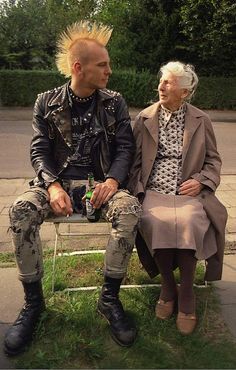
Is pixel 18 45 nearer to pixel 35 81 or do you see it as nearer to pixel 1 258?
pixel 35 81

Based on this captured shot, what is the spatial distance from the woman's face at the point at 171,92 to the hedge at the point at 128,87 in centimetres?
1222

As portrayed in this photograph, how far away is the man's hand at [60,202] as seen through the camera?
2.69m

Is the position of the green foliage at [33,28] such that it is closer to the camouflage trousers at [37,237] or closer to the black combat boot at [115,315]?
the camouflage trousers at [37,237]

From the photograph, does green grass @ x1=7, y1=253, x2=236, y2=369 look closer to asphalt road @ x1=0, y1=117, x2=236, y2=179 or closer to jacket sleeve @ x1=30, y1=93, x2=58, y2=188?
jacket sleeve @ x1=30, y1=93, x2=58, y2=188

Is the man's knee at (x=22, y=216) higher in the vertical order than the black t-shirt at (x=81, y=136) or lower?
lower

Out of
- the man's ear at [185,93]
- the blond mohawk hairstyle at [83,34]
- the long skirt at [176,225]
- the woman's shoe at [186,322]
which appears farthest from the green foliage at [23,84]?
the woman's shoe at [186,322]

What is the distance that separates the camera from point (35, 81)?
15312 millimetres

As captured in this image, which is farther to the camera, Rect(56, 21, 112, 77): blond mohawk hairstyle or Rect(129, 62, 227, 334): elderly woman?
Rect(56, 21, 112, 77): blond mohawk hairstyle

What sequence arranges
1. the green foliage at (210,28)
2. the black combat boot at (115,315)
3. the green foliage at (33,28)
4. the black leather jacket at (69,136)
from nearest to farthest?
the black combat boot at (115,315)
the black leather jacket at (69,136)
the green foliage at (210,28)
the green foliage at (33,28)

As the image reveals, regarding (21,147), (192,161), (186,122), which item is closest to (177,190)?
(192,161)

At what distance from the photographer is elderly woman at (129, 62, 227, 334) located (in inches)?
103

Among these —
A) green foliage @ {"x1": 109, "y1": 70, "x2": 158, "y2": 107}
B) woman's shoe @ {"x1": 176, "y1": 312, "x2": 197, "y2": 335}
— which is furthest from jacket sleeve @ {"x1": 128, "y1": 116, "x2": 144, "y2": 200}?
green foliage @ {"x1": 109, "y1": 70, "x2": 158, "y2": 107}

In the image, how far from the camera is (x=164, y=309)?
2.78 metres

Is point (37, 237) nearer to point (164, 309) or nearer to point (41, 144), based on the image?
point (41, 144)
